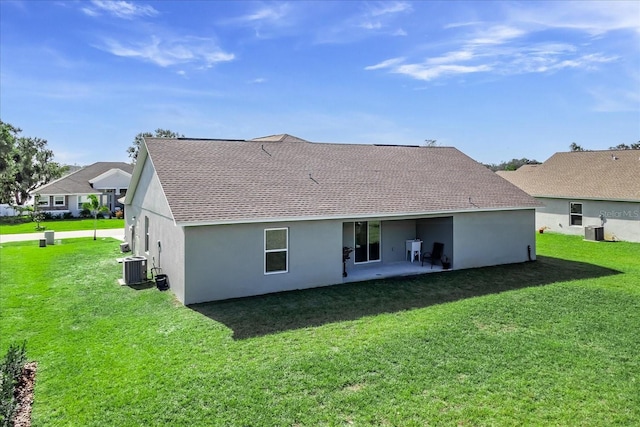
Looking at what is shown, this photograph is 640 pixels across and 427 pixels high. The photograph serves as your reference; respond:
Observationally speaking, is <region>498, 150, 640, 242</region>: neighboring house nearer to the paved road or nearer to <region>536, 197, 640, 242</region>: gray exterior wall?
<region>536, 197, 640, 242</region>: gray exterior wall

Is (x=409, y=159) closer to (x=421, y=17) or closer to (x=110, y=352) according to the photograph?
(x=421, y=17)

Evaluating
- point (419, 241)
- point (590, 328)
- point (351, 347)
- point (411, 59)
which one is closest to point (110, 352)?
point (351, 347)

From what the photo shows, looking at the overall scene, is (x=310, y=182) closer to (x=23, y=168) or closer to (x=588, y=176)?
(x=588, y=176)

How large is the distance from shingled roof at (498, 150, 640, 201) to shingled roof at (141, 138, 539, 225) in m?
9.36

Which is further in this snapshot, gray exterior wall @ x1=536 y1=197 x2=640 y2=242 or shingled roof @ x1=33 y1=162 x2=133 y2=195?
shingled roof @ x1=33 y1=162 x2=133 y2=195

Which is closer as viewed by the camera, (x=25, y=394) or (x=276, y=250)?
(x=25, y=394)

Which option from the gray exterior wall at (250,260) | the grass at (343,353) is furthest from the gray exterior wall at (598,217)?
the gray exterior wall at (250,260)

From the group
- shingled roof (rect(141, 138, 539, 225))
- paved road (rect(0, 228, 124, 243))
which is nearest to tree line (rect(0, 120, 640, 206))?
paved road (rect(0, 228, 124, 243))

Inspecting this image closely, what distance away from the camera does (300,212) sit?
12.4 metres

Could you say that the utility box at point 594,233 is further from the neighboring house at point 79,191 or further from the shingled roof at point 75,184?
the shingled roof at point 75,184

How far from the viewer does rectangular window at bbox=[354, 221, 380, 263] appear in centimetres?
1548

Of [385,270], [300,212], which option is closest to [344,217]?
[300,212]

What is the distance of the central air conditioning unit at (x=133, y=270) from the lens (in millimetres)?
13500

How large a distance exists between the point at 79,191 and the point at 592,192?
44954 millimetres
